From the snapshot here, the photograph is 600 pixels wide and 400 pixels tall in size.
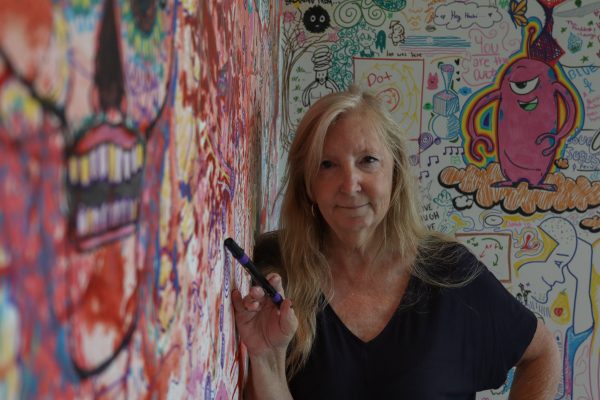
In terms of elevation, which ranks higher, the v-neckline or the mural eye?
the mural eye

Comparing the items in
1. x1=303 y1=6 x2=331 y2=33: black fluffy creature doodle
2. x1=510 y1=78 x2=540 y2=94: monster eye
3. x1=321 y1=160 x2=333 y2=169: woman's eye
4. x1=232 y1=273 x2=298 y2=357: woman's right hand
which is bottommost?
x1=232 y1=273 x2=298 y2=357: woman's right hand

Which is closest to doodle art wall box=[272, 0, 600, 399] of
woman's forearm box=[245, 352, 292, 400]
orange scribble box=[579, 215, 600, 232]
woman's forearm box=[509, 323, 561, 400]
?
orange scribble box=[579, 215, 600, 232]

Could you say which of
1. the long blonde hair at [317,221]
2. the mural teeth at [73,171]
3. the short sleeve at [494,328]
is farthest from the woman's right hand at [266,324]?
the mural teeth at [73,171]

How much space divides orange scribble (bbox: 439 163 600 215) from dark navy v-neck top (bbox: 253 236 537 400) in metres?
1.13

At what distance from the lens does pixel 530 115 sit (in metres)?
2.55

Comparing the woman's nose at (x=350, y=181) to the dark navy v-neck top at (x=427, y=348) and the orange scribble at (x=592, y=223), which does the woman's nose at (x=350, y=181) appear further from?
the orange scribble at (x=592, y=223)

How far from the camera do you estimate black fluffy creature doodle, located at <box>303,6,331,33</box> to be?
101 inches

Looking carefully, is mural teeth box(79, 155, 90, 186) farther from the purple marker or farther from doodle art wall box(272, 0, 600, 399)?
doodle art wall box(272, 0, 600, 399)

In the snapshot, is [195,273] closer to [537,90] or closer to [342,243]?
[342,243]

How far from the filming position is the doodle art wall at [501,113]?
2539mm

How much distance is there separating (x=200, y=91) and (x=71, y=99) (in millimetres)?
353

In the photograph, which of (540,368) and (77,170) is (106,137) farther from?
(540,368)

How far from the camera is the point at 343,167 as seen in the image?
4.44ft

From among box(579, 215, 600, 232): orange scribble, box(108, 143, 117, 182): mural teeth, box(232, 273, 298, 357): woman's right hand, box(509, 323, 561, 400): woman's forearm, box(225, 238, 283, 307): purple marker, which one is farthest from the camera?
box(579, 215, 600, 232): orange scribble
